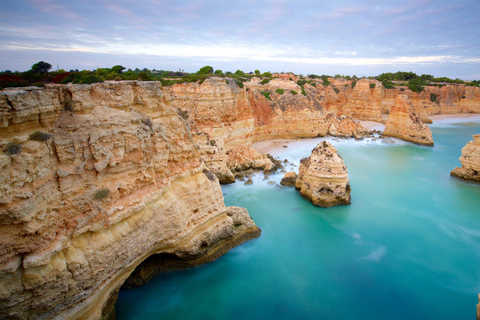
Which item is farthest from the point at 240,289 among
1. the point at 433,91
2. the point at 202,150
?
the point at 433,91

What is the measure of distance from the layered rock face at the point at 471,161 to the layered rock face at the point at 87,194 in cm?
1893

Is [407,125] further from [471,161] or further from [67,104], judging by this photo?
[67,104]

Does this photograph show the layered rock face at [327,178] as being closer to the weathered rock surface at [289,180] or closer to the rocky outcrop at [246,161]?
the weathered rock surface at [289,180]

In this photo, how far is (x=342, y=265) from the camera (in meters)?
11.3

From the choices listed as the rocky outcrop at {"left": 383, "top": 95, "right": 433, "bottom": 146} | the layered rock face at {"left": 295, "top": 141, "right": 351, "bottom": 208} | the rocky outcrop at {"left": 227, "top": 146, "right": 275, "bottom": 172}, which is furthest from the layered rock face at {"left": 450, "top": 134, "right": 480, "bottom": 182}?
the rocky outcrop at {"left": 227, "top": 146, "right": 275, "bottom": 172}

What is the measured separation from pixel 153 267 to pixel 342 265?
7392 mm

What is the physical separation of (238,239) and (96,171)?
6.74 meters

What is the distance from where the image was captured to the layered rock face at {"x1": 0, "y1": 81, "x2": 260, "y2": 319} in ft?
18.2

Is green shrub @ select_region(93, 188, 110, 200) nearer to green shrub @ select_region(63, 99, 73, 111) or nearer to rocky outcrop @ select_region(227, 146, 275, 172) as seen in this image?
green shrub @ select_region(63, 99, 73, 111)

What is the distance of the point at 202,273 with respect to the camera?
10.3 meters

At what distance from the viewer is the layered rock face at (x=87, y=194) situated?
5.54 meters

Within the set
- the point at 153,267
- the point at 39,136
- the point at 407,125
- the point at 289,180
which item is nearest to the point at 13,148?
the point at 39,136

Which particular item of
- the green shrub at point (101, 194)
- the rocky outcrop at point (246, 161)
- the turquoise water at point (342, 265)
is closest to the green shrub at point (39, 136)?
the green shrub at point (101, 194)

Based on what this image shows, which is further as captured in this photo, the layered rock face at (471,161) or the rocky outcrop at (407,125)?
the rocky outcrop at (407,125)
